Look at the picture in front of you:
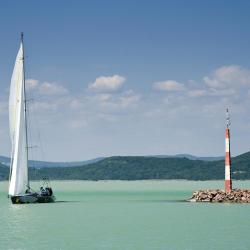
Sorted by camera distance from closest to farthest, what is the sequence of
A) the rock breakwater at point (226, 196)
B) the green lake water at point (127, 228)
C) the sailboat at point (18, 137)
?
1. the green lake water at point (127, 228)
2. the sailboat at point (18, 137)
3. the rock breakwater at point (226, 196)

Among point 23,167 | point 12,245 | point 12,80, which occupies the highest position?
point 12,80

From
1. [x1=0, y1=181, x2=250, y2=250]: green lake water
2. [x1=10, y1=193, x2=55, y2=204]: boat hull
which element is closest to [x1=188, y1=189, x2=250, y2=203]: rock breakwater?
[x1=0, y1=181, x2=250, y2=250]: green lake water

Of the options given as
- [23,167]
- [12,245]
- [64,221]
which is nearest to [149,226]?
[64,221]

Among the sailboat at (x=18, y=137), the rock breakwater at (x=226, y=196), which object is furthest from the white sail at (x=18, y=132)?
the rock breakwater at (x=226, y=196)

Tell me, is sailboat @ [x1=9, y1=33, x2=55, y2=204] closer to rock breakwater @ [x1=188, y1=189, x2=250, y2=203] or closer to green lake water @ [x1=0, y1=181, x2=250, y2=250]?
green lake water @ [x1=0, y1=181, x2=250, y2=250]

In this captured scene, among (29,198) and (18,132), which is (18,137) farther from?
(29,198)

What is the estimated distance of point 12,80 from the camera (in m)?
79.2

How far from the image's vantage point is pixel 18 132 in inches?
3108

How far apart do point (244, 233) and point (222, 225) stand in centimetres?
682

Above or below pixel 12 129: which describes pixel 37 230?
below

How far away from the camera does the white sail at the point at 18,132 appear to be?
258ft

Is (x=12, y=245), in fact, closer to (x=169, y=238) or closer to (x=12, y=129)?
(x=169, y=238)

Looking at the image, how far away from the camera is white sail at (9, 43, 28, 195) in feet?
258

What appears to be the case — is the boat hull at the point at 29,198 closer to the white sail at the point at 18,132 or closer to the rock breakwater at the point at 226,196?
the white sail at the point at 18,132
